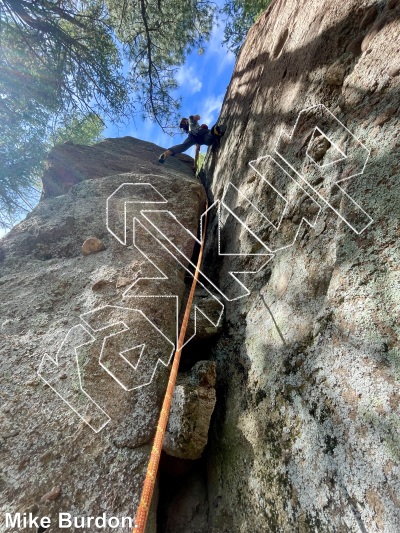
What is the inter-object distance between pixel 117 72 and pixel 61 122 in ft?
5.69

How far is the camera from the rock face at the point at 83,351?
1.42 metres

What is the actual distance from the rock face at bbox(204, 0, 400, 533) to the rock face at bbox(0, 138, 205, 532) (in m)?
0.49

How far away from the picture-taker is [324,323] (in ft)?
4.14

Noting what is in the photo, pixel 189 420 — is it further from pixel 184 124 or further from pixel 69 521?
pixel 184 124

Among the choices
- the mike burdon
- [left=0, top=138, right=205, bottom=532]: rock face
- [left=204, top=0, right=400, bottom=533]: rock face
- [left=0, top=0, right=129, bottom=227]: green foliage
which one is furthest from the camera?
[left=0, top=0, right=129, bottom=227]: green foliage

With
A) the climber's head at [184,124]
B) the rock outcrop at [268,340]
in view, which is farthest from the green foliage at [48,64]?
the rock outcrop at [268,340]

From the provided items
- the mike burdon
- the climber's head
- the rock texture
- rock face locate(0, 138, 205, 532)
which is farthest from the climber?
the mike burdon

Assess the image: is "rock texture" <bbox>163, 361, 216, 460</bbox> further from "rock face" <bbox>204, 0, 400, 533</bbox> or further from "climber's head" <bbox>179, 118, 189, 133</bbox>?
"climber's head" <bbox>179, 118, 189, 133</bbox>

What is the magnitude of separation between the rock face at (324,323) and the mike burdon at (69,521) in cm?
46

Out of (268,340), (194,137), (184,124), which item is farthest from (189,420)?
(184,124)

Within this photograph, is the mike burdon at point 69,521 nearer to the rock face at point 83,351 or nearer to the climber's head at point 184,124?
the rock face at point 83,351

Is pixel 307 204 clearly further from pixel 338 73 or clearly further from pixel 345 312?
pixel 338 73

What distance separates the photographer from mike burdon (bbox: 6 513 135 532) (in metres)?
1.29

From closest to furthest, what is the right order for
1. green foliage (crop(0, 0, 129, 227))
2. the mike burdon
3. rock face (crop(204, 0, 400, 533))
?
rock face (crop(204, 0, 400, 533)), the mike burdon, green foliage (crop(0, 0, 129, 227))
